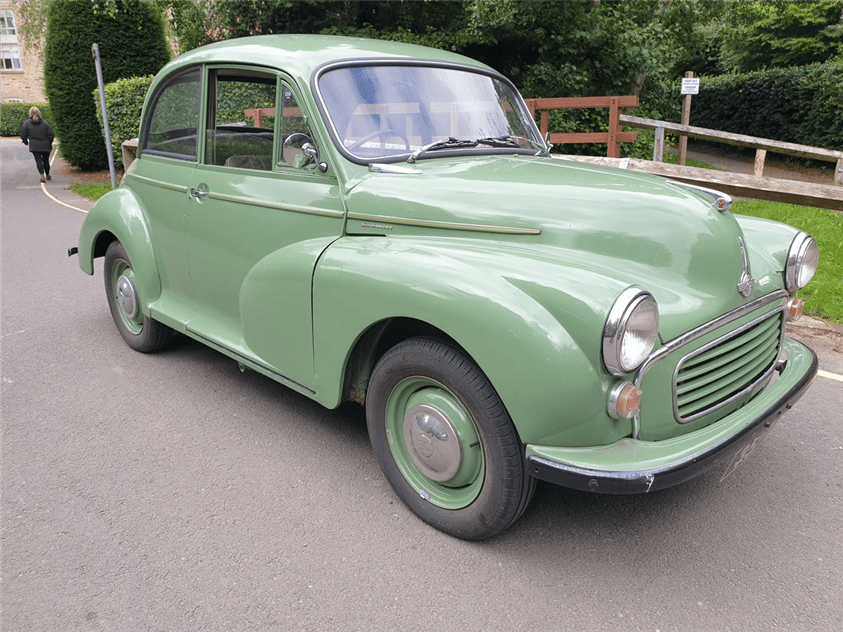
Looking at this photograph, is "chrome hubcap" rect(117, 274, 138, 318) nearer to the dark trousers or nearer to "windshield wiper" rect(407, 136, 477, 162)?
"windshield wiper" rect(407, 136, 477, 162)

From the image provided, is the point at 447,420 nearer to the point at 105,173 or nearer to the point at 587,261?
the point at 587,261

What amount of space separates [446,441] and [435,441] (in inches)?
2.2

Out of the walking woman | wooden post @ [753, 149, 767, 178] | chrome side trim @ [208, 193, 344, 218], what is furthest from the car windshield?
the walking woman

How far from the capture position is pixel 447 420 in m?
2.60

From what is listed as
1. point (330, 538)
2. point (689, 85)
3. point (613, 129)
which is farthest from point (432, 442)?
point (689, 85)

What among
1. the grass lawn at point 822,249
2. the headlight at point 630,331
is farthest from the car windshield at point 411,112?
the grass lawn at point 822,249

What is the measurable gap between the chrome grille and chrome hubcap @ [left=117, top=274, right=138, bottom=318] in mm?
3648

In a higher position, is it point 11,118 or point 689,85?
point 689,85

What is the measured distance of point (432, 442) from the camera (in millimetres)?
2668

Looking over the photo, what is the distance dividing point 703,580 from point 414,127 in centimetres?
235

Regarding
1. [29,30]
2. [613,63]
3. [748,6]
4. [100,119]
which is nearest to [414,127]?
[613,63]

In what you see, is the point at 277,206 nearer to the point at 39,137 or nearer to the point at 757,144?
the point at 757,144

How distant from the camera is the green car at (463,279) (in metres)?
2.25

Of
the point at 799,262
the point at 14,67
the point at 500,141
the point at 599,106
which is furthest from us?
the point at 14,67
